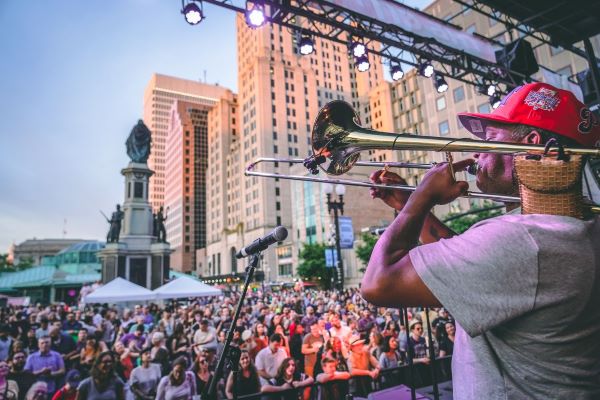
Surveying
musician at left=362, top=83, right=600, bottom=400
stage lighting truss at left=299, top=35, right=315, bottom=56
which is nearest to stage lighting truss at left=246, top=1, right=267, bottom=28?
stage lighting truss at left=299, top=35, right=315, bottom=56

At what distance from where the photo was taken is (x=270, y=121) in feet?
282

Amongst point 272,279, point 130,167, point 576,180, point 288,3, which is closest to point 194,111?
point 272,279

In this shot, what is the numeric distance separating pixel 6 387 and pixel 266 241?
6.45 m

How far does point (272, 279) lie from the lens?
252ft

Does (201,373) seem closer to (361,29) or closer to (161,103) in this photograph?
(361,29)

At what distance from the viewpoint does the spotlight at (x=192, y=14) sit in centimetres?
841

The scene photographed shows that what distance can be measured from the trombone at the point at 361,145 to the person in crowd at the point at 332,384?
5.26 meters

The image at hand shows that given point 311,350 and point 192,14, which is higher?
point 192,14

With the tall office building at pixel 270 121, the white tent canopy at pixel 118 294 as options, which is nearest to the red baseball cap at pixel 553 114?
the white tent canopy at pixel 118 294

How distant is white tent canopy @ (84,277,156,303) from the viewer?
1651 centimetres

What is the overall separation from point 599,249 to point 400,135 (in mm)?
850

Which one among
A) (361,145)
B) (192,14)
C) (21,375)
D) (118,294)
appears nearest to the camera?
(361,145)

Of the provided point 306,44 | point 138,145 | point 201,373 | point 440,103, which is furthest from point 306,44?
point 440,103

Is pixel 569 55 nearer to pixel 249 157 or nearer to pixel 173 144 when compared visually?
pixel 249 157
